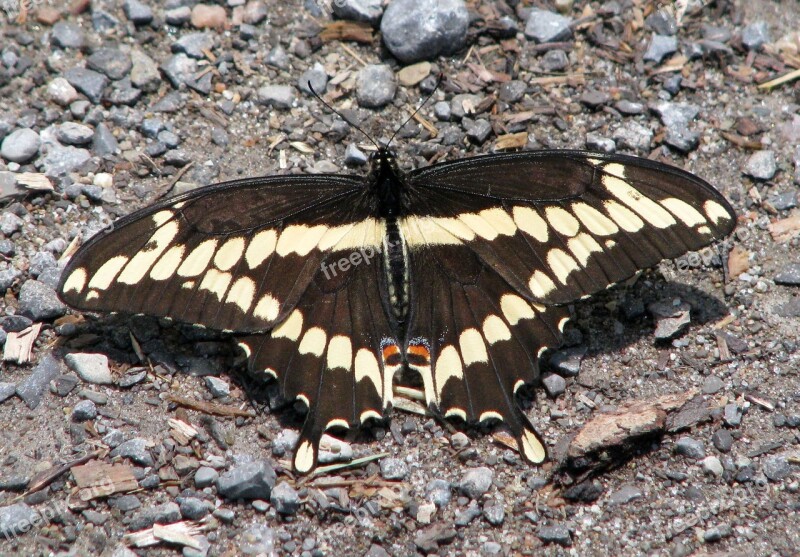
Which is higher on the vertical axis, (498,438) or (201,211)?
(201,211)

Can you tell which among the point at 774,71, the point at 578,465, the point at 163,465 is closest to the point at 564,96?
the point at 774,71

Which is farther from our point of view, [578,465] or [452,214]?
[452,214]

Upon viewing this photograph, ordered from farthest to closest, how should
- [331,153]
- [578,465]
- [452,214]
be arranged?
[331,153]
[452,214]
[578,465]

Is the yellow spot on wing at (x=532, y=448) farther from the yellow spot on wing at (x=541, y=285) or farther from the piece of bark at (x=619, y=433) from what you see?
the yellow spot on wing at (x=541, y=285)

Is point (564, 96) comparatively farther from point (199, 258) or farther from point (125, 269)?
point (125, 269)

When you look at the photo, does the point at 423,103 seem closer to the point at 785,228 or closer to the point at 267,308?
the point at 267,308

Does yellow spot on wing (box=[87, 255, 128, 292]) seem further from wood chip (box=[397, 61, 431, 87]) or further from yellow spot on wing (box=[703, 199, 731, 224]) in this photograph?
yellow spot on wing (box=[703, 199, 731, 224])
